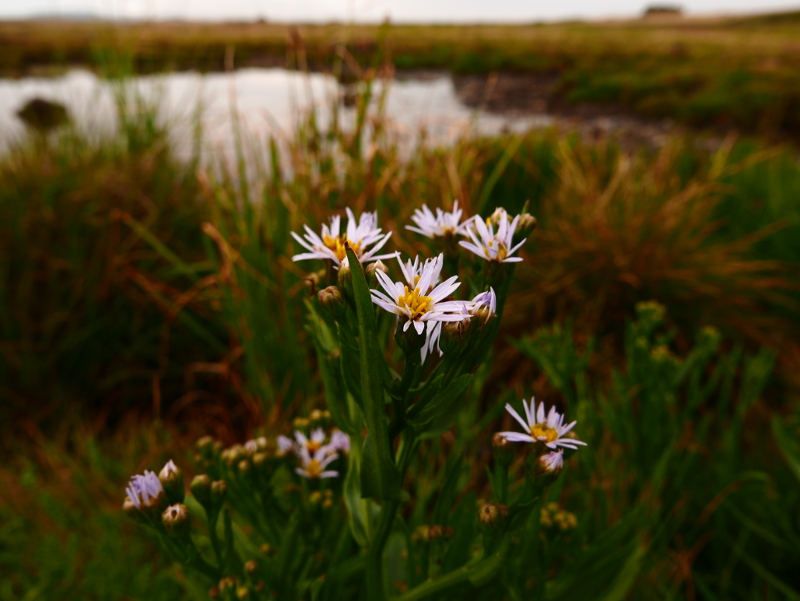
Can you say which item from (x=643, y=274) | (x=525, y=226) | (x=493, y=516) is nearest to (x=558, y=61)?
(x=643, y=274)

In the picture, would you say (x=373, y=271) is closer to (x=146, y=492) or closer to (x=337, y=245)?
(x=337, y=245)

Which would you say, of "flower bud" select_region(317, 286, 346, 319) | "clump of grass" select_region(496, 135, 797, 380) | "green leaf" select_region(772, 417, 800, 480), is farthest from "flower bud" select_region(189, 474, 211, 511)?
"clump of grass" select_region(496, 135, 797, 380)

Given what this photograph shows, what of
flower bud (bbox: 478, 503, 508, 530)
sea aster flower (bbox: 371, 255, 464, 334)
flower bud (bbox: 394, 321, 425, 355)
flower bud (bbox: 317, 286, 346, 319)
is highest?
sea aster flower (bbox: 371, 255, 464, 334)

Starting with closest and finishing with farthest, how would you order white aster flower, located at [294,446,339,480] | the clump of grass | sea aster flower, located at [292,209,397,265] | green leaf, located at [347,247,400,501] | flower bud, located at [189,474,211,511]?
green leaf, located at [347,247,400,501]
sea aster flower, located at [292,209,397,265]
flower bud, located at [189,474,211,511]
white aster flower, located at [294,446,339,480]
the clump of grass

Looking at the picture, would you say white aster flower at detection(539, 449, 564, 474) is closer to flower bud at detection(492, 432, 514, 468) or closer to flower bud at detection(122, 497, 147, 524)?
flower bud at detection(492, 432, 514, 468)

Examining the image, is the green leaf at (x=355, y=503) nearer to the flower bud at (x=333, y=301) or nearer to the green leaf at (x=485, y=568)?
the green leaf at (x=485, y=568)

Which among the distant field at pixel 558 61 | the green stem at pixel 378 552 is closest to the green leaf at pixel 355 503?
the green stem at pixel 378 552
